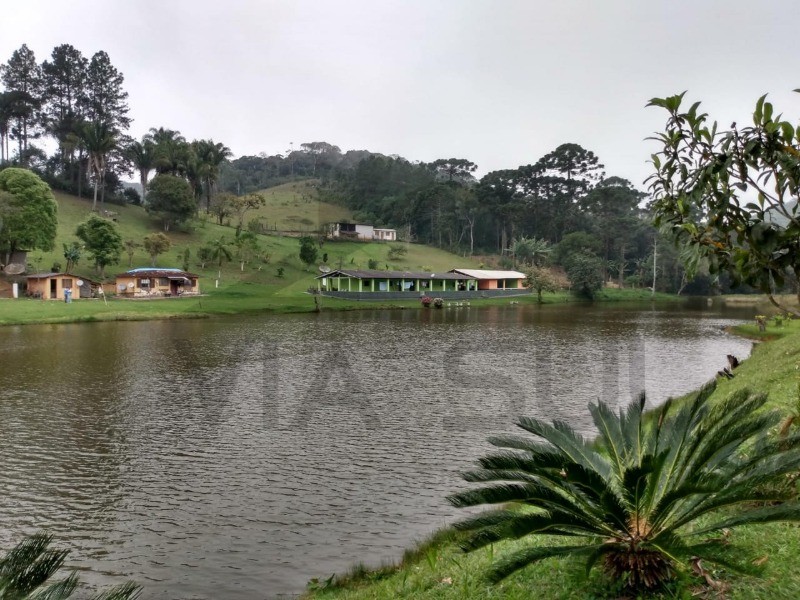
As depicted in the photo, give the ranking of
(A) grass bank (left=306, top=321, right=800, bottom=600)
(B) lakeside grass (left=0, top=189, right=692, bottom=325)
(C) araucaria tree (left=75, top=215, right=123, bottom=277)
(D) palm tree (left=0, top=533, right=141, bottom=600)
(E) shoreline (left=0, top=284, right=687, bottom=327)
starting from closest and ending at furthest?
1. (D) palm tree (left=0, top=533, right=141, bottom=600)
2. (A) grass bank (left=306, top=321, right=800, bottom=600)
3. (E) shoreline (left=0, top=284, right=687, bottom=327)
4. (B) lakeside grass (left=0, top=189, right=692, bottom=325)
5. (C) araucaria tree (left=75, top=215, right=123, bottom=277)

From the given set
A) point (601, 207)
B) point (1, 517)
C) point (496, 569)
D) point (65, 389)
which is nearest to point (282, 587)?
point (496, 569)

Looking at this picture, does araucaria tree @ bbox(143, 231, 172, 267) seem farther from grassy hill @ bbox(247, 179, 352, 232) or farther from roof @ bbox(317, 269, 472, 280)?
grassy hill @ bbox(247, 179, 352, 232)

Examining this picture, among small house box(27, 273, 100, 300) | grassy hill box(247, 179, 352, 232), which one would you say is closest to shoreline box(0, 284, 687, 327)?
small house box(27, 273, 100, 300)

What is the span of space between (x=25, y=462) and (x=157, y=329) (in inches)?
1240

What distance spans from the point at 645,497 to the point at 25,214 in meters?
70.4

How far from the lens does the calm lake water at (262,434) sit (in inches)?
406

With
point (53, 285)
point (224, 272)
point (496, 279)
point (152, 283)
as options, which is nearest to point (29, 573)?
point (53, 285)

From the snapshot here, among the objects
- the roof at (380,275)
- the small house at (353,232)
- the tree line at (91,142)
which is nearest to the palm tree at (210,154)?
the tree line at (91,142)

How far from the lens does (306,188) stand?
157m

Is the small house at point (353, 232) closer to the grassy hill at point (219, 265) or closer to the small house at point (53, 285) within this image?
the grassy hill at point (219, 265)

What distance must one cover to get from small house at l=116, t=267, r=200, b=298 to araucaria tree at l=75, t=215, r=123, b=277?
2843mm

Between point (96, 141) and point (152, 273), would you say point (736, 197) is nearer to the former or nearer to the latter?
point (152, 273)

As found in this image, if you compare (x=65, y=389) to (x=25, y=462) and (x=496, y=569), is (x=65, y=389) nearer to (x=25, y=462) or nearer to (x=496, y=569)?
(x=25, y=462)

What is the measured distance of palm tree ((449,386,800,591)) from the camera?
18.1 feet
